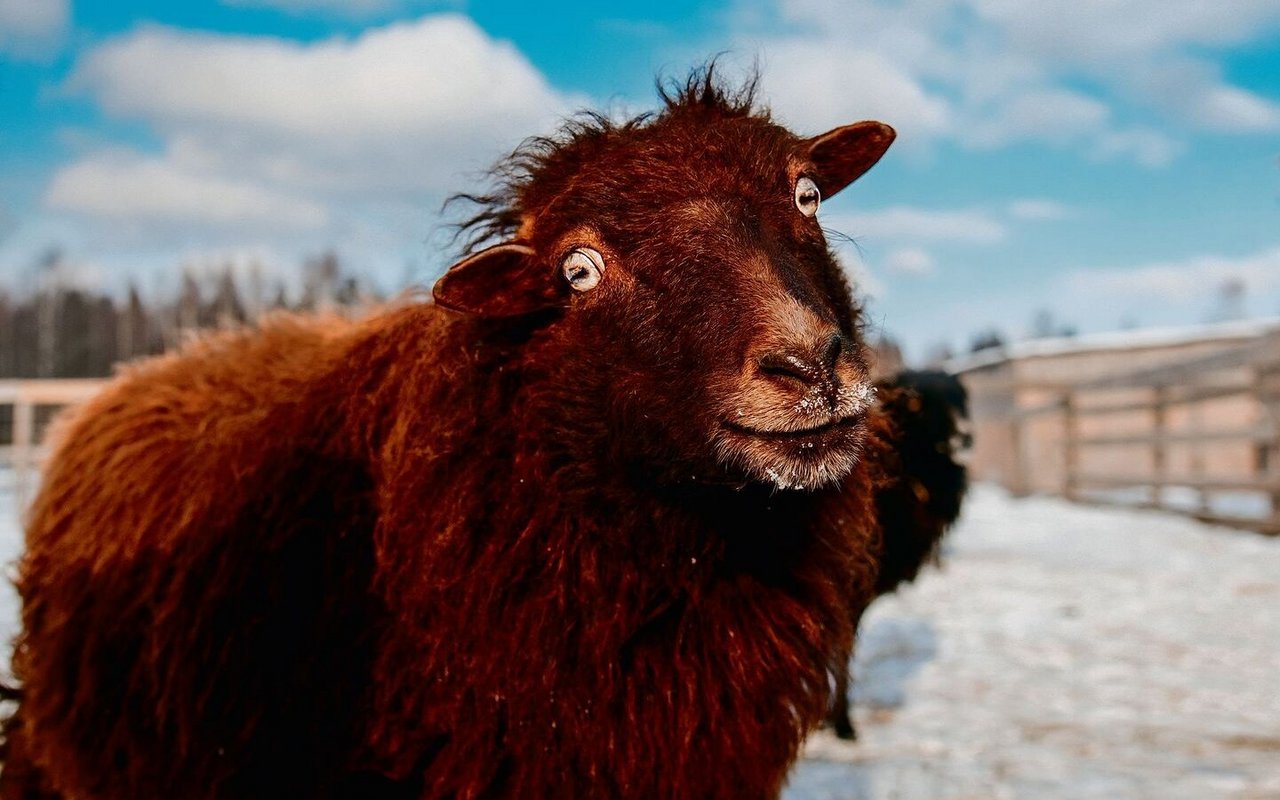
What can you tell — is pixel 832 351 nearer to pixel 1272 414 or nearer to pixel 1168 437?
pixel 1272 414

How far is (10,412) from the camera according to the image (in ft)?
77.3

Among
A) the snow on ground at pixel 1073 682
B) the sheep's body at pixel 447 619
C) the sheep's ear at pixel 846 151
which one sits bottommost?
the snow on ground at pixel 1073 682

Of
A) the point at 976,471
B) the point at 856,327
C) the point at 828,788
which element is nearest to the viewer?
the point at 856,327

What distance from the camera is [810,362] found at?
214 centimetres

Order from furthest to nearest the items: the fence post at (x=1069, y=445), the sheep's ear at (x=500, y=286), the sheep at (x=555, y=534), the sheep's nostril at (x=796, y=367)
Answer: the fence post at (x=1069, y=445)
the sheep's ear at (x=500, y=286)
the sheep at (x=555, y=534)
the sheep's nostril at (x=796, y=367)

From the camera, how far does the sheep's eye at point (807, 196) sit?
2812mm

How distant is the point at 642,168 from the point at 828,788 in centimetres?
296

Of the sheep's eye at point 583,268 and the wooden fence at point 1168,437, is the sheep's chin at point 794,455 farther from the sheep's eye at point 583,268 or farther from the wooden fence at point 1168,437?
the wooden fence at point 1168,437

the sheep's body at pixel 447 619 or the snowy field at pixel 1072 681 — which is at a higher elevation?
the sheep's body at pixel 447 619

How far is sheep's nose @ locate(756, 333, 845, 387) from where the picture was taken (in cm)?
214

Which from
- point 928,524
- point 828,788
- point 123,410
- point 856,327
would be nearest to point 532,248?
point 856,327

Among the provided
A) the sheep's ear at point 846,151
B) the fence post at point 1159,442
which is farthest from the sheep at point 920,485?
the fence post at point 1159,442

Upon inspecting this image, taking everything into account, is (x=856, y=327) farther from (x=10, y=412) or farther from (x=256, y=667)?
(x=10, y=412)

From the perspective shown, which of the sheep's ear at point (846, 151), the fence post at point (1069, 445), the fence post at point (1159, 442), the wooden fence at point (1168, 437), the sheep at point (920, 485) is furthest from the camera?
the fence post at point (1069, 445)
